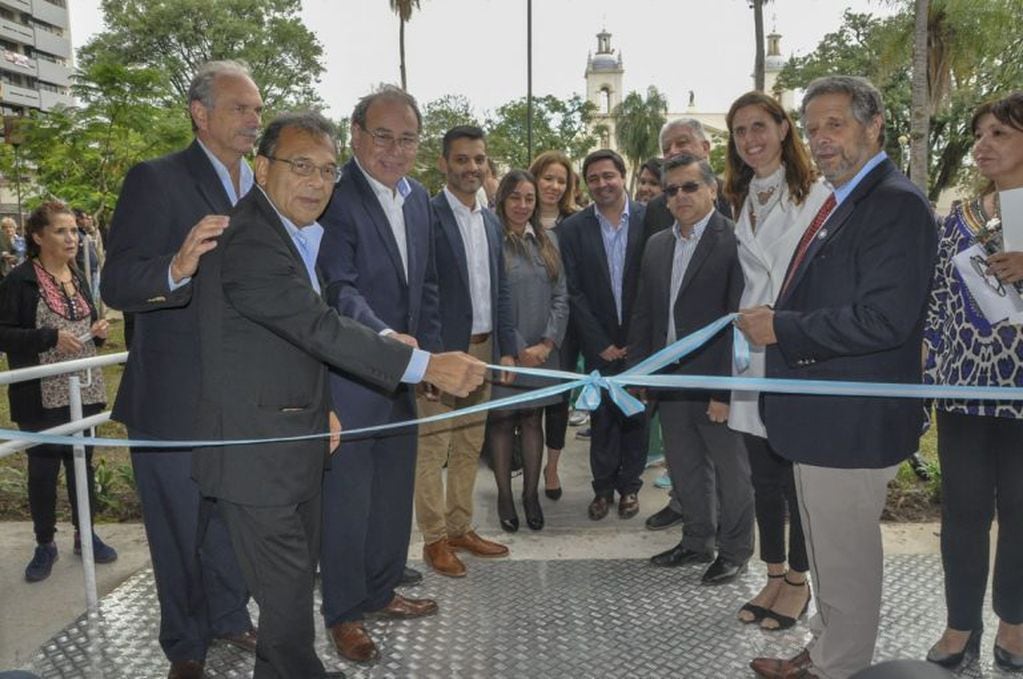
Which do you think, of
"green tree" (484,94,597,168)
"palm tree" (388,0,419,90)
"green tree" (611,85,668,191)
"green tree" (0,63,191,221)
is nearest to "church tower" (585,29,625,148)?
"green tree" (611,85,668,191)

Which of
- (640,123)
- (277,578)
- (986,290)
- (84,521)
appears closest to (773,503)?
(986,290)

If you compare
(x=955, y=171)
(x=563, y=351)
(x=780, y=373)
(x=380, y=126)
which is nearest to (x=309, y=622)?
(x=780, y=373)

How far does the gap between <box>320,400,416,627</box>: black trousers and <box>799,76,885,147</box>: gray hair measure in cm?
217

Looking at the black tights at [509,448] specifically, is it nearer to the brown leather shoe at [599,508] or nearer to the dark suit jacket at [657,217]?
the brown leather shoe at [599,508]

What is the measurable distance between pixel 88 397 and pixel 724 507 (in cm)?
347

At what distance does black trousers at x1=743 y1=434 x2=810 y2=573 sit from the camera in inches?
142

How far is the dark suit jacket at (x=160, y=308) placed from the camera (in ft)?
10.0

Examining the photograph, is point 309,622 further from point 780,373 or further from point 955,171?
point 955,171

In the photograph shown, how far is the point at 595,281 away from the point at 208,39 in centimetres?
3831

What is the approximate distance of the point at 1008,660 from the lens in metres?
3.18

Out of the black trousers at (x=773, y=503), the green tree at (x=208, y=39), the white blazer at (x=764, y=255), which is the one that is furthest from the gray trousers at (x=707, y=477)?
the green tree at (x=208, y=39)

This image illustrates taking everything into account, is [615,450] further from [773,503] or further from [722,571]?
[773,503]

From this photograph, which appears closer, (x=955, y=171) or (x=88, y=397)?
(x=88, y=397)

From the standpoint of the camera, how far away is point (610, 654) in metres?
3.29
